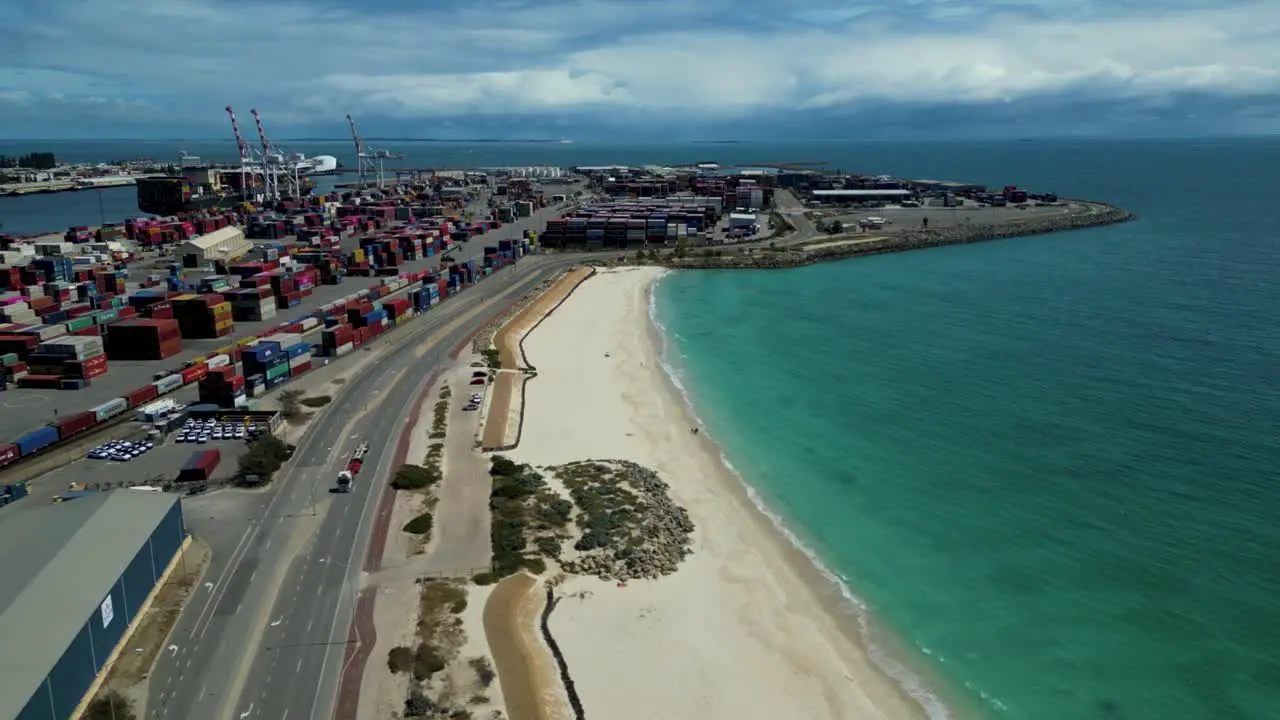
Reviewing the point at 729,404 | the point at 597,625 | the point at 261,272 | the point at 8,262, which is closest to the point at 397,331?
the point at 261,272

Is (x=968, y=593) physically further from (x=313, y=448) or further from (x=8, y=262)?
(x=8, y=262)

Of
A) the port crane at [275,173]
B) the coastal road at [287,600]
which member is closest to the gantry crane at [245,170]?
the port crane at [275,173]

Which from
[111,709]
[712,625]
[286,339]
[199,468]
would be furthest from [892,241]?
[111,709]

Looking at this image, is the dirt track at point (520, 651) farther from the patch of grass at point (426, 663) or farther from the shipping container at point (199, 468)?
the shipping container at point (199, 468)

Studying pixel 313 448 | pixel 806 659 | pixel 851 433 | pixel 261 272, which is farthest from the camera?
pixel 261 272

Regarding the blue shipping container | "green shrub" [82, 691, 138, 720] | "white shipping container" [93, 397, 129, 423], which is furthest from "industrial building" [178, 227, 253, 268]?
"green shrub" [82, 691, 138, 720]

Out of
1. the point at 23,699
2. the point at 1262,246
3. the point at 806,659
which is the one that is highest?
the point at 1262,246
